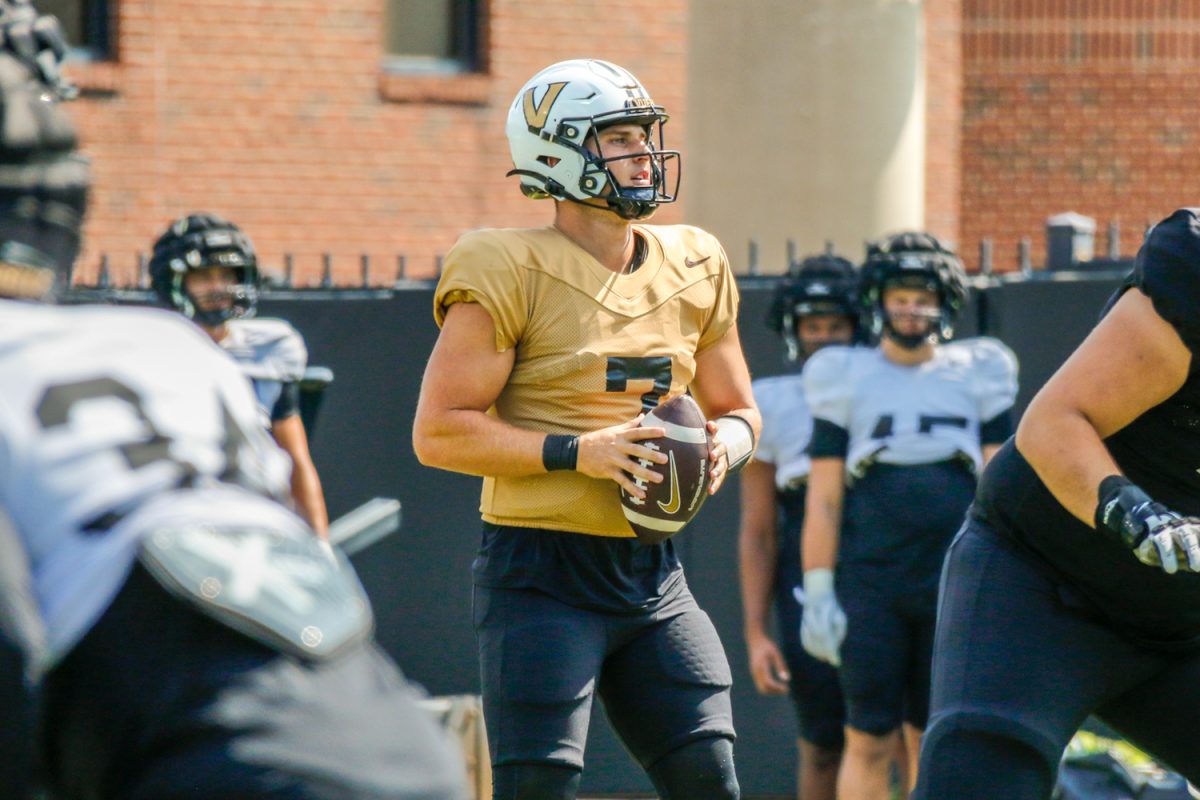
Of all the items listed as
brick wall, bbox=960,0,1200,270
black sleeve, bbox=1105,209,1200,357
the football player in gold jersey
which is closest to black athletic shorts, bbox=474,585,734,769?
the football player in gold jersey

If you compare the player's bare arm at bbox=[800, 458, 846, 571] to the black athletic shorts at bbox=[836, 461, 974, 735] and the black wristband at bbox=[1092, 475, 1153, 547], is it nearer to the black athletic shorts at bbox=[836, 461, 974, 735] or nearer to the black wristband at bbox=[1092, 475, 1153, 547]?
the black athletic shorts at bbox=[836, 461, 974, 735]

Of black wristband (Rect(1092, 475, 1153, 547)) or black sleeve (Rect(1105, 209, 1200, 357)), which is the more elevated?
black sleeve (Rect(1105, 209, 1200, 357))

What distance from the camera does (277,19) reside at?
11.6m

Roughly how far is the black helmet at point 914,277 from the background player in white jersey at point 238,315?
A: 1.95 metres

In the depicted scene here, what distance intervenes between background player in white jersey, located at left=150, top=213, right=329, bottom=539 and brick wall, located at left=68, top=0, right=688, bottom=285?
15.5ft

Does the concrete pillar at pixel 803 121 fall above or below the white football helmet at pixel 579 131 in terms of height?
above

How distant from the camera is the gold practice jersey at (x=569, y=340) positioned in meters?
4.14

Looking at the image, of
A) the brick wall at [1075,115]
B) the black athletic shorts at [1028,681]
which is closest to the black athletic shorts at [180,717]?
the black athletic shorts at [1028,681]

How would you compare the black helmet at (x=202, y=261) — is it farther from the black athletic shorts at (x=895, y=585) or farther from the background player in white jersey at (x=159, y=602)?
the background player in white jersey at (x=159, y=602)

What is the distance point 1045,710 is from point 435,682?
14.5ft

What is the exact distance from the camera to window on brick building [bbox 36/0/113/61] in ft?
37.2

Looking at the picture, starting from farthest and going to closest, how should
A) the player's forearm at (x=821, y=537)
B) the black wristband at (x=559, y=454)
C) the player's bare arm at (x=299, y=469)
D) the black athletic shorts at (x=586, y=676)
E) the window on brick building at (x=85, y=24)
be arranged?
the window on brick building at (x=85, y=24)
the player's bare arm at (x=299, y=469)
the player's forearm at (x=821, y=537)
the black wristband at (x=559, y=454)
the black athletic shorts at (x=586, y=676)

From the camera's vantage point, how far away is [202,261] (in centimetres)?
642

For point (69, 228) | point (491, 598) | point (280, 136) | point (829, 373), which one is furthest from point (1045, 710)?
point (280, 136)
